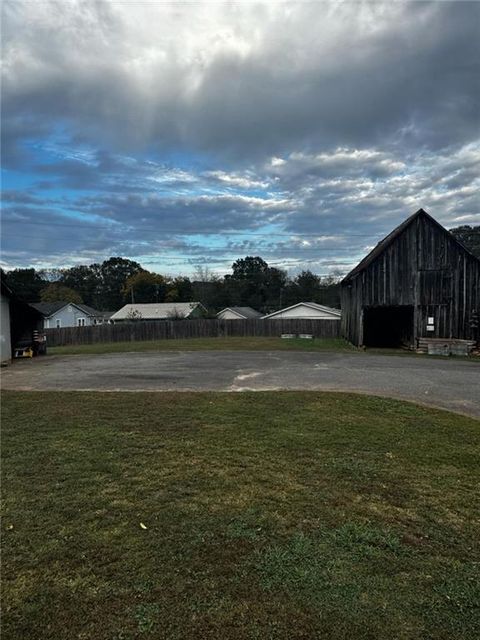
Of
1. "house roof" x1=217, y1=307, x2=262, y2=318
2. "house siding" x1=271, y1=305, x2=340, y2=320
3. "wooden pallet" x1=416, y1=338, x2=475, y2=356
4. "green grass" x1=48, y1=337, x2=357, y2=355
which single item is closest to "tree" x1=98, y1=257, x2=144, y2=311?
"house roof" x1=217, y1=307, x2=262, y2=318

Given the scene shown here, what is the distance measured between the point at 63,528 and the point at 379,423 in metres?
4.93

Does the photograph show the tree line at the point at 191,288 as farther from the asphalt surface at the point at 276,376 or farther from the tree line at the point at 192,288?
the asphalt surface at the point at 276,376

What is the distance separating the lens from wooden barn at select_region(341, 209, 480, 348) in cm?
2042

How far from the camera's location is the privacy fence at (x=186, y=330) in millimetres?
34156

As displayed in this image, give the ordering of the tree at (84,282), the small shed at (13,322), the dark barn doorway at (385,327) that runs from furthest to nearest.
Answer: the tree at (84,282), the dark barn doorway at (385,327), the small shed at (13,322)

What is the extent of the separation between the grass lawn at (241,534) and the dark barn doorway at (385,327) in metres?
18.1

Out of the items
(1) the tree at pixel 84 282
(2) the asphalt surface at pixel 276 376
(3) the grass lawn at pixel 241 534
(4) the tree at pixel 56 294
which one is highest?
(1) the tree at pixel 84 282

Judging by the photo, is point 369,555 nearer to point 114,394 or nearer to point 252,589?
point 252,589

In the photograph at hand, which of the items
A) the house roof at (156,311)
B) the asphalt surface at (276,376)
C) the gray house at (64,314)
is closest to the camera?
the asphalt surface at (276,376)

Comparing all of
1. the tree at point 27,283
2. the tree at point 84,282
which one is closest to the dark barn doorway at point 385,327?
the tree at point 27,283

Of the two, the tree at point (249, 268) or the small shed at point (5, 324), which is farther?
the tree at point (249, 268)

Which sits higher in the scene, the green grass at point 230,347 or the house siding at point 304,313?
the house siding at point 304,313

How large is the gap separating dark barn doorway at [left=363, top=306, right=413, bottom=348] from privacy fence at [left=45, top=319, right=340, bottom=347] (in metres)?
7.50

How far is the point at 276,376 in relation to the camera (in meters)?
12.2
